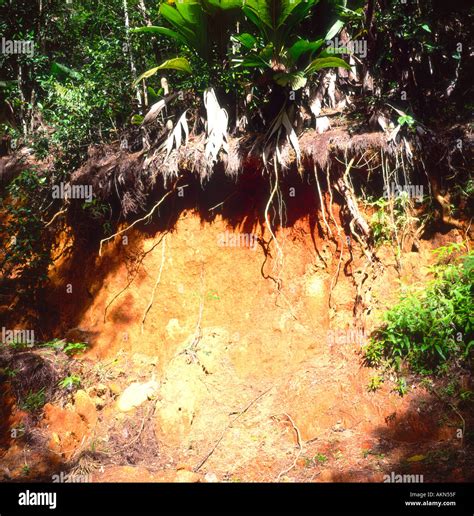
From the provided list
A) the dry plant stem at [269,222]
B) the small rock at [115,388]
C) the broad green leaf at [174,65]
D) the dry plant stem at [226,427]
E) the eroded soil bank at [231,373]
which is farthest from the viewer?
the broad green leaf at [174,65]

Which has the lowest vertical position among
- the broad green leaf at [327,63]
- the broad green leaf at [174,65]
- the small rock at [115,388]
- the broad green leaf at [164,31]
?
the small rock at [115,388]

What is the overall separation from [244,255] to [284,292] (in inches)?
32.0

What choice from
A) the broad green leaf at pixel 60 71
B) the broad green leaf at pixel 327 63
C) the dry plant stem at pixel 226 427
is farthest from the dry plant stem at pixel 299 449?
the broad green leaf at pixel 60 71

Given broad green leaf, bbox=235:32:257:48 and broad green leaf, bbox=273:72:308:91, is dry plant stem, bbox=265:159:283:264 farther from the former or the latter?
broad green leaf, bbox=235:32:257:48

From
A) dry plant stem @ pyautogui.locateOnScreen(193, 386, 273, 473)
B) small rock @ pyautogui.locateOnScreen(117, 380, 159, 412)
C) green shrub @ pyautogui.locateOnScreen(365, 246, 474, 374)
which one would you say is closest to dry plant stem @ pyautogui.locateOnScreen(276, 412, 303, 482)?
dry plant stem @ pyautogui.locateOnScreen(193, 386, 273, 473)

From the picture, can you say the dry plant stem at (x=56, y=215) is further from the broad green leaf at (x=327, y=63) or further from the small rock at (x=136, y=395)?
the broad green leaf at (x=327, y=63)

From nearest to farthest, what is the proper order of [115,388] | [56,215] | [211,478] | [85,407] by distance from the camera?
[211,478] → [85,407] → [115,388] → [56,215]

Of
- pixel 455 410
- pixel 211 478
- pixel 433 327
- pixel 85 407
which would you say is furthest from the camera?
pixel 85 407

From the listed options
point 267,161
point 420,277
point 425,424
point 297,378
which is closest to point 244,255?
point 267,161

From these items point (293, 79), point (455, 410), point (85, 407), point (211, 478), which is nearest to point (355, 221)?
point (293, 79)

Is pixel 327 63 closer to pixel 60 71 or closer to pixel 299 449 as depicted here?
pixel 299 449

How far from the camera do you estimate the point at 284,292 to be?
590 cm

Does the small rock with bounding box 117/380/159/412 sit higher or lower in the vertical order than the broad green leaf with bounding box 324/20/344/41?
lower
